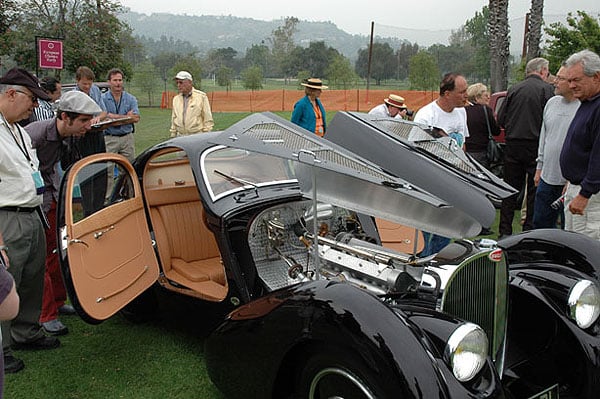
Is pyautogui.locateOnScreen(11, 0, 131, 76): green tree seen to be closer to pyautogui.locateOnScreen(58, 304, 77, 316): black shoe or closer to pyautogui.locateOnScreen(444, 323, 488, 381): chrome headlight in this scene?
pyautogui.locateOnScreen(58, 304, 77, 316): black shoe

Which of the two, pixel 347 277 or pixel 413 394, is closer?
pixel 413 394

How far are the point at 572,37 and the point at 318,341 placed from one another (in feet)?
48.8

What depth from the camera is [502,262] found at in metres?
2.72

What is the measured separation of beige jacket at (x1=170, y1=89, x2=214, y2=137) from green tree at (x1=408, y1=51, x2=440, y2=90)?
28763mm

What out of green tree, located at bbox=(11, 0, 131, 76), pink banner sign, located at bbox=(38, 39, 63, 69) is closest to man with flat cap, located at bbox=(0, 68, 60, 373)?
pink banner sign, located at bbox=(38, 39, 63, 69)

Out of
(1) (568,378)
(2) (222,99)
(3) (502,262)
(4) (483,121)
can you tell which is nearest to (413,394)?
(3) (502,262)

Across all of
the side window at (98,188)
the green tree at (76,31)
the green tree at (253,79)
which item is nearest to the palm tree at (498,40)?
the side window at (98,188)

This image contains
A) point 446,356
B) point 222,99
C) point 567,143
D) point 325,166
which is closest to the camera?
point 446,356

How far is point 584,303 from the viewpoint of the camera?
2.87 metres

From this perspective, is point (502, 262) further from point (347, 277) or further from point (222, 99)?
point (222, 99)

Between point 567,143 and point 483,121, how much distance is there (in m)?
3.05

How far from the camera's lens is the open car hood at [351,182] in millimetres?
2619

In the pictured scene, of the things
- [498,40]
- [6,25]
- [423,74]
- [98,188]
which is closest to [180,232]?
[98,188]

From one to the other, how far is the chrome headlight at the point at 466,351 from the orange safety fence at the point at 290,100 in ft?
90.4
